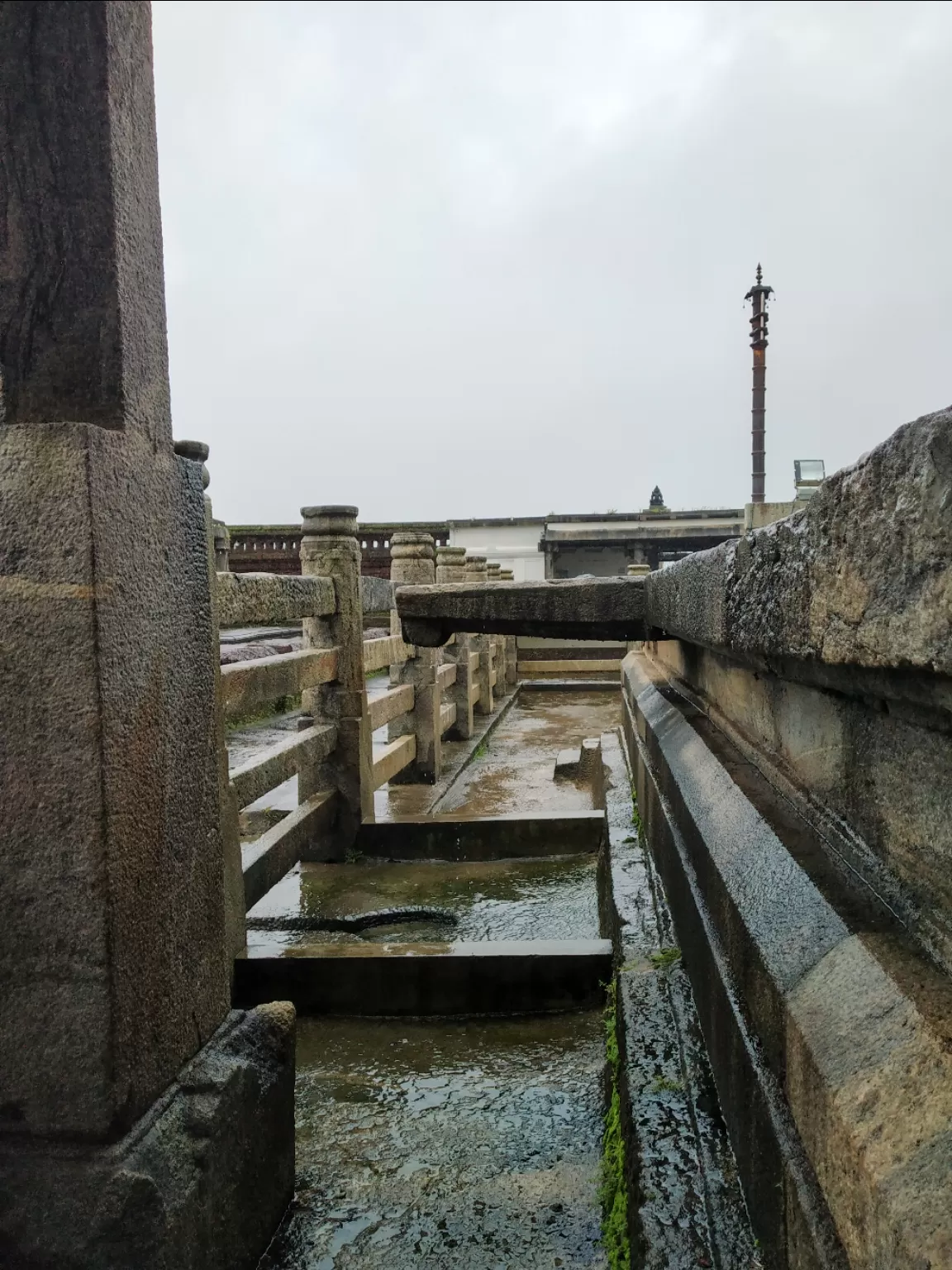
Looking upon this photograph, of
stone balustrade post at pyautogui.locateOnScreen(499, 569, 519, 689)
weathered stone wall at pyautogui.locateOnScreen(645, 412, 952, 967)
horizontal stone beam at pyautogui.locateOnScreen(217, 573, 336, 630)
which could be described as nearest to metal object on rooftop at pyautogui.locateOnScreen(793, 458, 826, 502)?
stone balustrade post at pyautogui.locateOnScreen(499, 569, 519, 689)

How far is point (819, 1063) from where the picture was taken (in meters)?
0.96

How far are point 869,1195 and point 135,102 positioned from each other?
72.1 inches

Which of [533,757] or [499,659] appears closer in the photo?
[533,757]

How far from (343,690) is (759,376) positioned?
749 inches

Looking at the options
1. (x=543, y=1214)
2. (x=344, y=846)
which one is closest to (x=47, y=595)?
(x=543, y=1214)

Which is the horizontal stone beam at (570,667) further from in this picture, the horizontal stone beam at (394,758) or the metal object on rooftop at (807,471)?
the horizontal stone beam at (394,758)

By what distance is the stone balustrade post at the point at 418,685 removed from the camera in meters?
6.45

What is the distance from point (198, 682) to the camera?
1.80 meters

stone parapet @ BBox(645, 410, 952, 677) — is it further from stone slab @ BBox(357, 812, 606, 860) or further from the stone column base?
stone slab @ BBox(357, 812, 606, 860)

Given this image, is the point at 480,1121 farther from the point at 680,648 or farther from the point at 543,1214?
the point at 680,648

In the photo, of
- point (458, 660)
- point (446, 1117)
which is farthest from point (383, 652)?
point (446, 1117)

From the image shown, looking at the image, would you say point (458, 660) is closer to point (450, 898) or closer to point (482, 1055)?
point (450, 898)

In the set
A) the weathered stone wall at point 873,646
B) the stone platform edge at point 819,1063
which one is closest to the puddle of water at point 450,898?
the stone platform edge at point 819,1063

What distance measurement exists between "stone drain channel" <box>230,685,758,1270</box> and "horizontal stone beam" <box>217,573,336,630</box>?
1.13m
